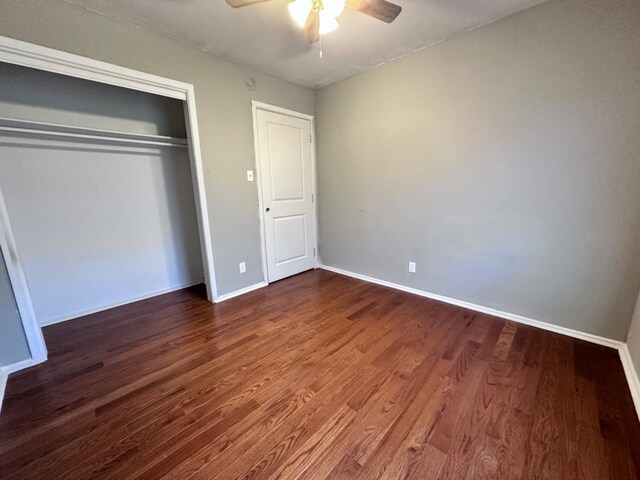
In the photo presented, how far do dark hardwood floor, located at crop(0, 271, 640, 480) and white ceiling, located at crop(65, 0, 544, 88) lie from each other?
2364mm

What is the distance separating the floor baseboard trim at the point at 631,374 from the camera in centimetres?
138

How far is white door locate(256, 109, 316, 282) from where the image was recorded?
2938 millimetres

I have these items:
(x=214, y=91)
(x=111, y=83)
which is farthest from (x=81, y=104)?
(x=214, y=91)

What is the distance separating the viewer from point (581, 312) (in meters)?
1.91

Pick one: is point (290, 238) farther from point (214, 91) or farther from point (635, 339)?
point (635, 339)

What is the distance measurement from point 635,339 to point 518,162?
4.40 feet

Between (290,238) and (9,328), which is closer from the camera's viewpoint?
(9,328)

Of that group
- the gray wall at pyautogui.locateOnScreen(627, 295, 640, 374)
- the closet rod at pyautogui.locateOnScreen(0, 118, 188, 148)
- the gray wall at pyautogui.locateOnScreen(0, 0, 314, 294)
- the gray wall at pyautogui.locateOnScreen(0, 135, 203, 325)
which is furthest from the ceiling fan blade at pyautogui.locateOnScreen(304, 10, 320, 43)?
the gray wall at pyautogui.locateOnScreen(627, 295, 640, 374)

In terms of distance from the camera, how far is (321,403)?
143cm

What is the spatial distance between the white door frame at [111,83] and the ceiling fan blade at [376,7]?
5.10 ft

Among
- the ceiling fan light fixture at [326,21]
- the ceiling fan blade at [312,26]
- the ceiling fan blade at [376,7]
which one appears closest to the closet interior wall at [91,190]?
the ceiling fan blade at [312,26]

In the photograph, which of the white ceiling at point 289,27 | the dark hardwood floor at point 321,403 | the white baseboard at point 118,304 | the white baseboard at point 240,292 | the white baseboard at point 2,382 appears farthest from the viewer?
the white baseboard at point 240,292

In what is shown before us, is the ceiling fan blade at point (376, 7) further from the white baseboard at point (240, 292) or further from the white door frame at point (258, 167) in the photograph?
the white baseboard at point (240, 292)

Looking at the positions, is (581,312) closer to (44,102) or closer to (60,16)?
(60,16)
